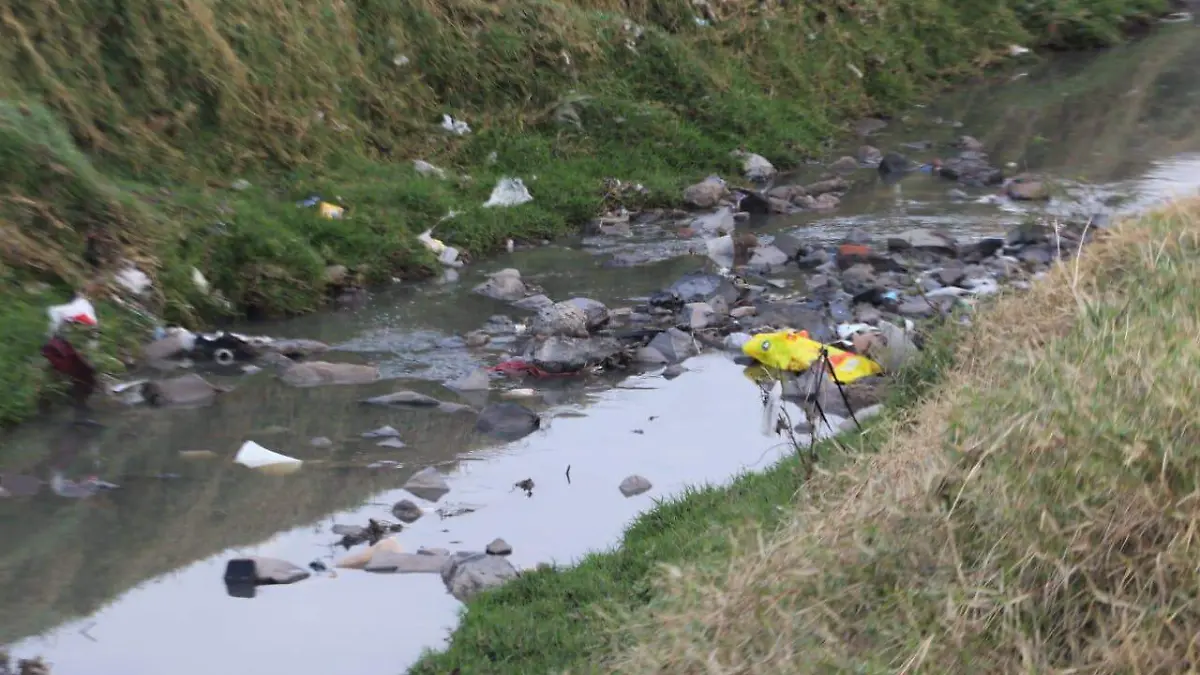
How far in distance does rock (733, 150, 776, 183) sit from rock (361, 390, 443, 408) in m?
4.85

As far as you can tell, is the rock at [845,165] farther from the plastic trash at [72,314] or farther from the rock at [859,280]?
the plastic trash at [72,314]

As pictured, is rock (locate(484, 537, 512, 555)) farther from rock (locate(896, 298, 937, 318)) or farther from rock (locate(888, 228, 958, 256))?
rock (locate(888, 228, 958, 256))

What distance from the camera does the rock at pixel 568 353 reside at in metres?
6.14

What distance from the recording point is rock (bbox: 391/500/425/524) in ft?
15.3

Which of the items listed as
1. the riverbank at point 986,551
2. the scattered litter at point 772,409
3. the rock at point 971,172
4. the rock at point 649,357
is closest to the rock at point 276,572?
the riverbank at point 986,551

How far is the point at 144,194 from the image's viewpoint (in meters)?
7.00

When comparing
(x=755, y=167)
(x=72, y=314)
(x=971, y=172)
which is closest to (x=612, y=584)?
(x=72, y=314)

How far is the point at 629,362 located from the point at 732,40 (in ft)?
20.8

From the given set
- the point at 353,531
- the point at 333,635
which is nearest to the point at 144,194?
the point at 353,531

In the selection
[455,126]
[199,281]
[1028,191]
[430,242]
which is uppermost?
[455,126]

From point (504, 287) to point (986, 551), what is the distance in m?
4.90

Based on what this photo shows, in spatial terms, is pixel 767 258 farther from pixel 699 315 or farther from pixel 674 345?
pixel 674 345

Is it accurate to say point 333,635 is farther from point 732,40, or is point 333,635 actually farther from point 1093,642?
point 732,40

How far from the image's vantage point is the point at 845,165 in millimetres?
10531
